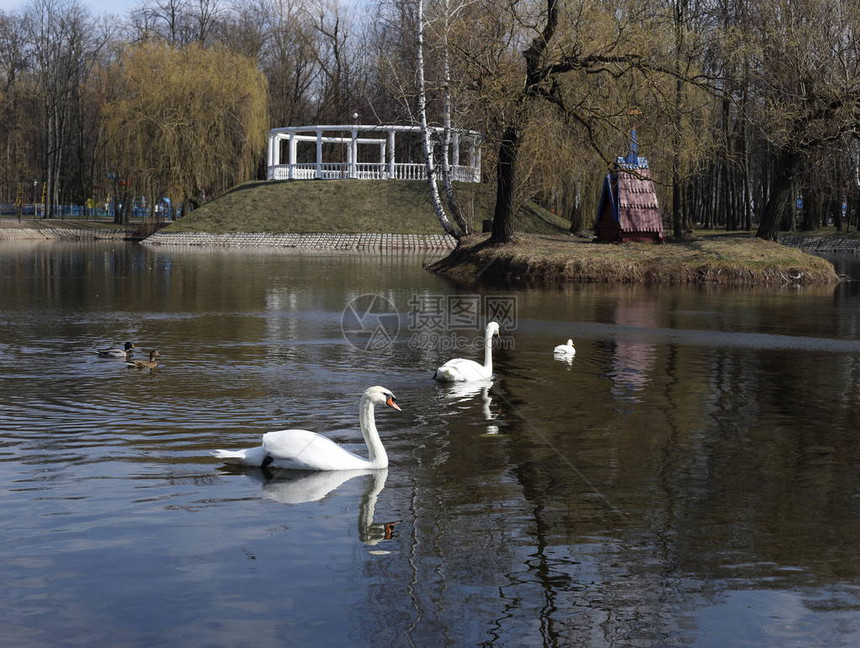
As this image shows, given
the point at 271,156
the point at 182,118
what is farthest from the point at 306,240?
the point at 271,156

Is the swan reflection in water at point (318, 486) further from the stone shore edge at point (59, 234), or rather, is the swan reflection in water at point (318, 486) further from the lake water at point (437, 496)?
the stone shore edge at point (59, 234)

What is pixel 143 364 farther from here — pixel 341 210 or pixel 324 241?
pixel 341 210

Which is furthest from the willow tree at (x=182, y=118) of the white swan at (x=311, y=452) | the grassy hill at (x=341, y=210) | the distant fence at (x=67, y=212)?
the white swan at (x=311, y=452)

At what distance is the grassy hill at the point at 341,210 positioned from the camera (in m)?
64.6

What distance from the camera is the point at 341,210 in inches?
2628

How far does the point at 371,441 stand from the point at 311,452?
22.7 inches

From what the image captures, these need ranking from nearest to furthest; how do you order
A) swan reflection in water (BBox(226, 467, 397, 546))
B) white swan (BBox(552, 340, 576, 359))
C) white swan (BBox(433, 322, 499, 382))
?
1. swan reflection in water (BBox(226, 467, 397, 546))
2. white swan (BBox(433, 322, 499, 382))
3. white swan (BBox(552, 340, 576, 359))

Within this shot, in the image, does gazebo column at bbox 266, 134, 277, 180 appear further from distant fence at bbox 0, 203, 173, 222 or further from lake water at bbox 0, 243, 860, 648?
lake water at bbox 0, 243, 860, 648

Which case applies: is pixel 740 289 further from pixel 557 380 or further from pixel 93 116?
pixel 93 116

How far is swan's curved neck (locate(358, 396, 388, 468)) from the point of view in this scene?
10.3 metres

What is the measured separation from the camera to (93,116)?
316 ft

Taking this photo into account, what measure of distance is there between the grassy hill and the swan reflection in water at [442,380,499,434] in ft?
154

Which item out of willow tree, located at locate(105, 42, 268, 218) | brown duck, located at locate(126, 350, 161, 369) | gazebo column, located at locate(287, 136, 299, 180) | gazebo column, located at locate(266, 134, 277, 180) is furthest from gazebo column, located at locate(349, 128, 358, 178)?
brown duck, located at locate(126, 350, 161, 369)

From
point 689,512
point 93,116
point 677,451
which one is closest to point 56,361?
point 677,451
